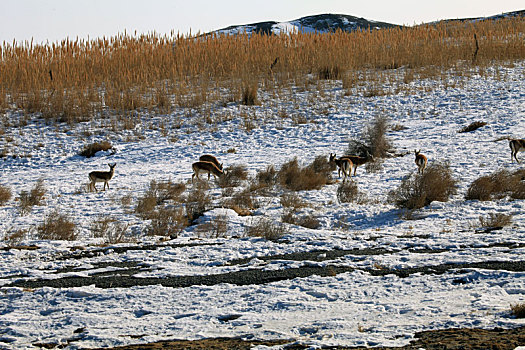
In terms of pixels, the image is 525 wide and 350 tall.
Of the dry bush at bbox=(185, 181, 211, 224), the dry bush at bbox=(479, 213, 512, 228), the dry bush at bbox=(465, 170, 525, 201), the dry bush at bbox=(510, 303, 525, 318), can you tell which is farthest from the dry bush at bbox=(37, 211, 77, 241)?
the dry bush at bbox=(465, 170, 525, 201)

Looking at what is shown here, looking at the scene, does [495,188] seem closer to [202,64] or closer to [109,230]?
[109,230]

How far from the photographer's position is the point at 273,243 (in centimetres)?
856

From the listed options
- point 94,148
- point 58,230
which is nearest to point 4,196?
point 58,230

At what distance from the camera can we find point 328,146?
57.8 ft

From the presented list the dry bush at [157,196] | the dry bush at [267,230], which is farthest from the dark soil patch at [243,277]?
the dry bush at [157,196]

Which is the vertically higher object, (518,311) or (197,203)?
(197,203)

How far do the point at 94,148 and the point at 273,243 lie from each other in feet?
35.9

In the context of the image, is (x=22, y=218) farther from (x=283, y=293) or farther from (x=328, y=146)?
(x=328, y=146)

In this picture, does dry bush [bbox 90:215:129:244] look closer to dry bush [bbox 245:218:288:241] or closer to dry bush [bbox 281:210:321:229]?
dry bush [bbox 245:218:288:241]

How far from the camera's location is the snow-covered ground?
201 inches

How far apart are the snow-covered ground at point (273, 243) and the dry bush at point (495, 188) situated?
0.25m

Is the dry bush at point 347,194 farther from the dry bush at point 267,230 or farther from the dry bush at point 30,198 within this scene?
the dry bush at point 30,198

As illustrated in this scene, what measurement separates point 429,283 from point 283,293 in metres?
1.56

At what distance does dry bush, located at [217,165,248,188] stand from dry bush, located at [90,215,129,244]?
140 inches
